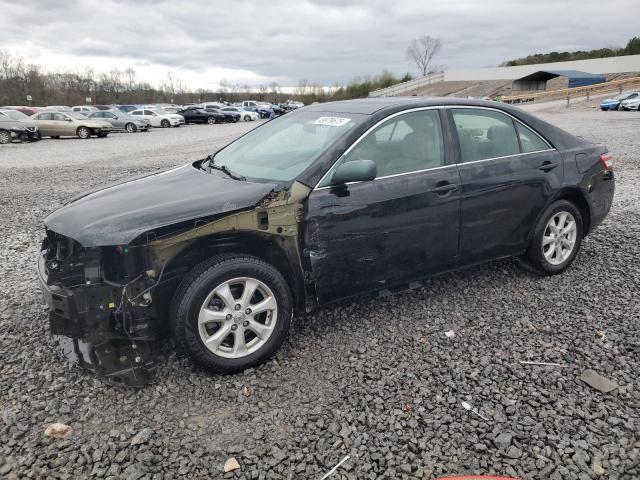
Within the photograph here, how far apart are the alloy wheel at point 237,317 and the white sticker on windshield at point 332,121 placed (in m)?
1.40

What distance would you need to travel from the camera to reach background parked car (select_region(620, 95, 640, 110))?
97.5ft

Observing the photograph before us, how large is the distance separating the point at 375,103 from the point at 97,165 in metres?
11.5

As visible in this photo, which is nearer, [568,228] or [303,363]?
[303,363]

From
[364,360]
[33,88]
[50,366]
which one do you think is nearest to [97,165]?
[50,366]

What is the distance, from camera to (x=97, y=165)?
43.3 feet

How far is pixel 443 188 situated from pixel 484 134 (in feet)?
2.46

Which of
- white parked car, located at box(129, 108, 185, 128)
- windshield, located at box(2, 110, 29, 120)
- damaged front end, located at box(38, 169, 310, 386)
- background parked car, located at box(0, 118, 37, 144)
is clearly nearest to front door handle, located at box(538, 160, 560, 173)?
damaged front end, located at box(38, 169, 310, 386)

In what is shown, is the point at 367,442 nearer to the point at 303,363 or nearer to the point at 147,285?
the point at 303,363

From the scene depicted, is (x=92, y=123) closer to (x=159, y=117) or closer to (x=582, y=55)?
(x=159, y=117)

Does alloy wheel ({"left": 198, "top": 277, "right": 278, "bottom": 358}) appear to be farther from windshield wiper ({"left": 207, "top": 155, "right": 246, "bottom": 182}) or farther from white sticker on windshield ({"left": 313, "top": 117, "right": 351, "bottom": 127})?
white sticker on windshield ({"left": 313, "top": 117, "right": 351, "bottom": 127})

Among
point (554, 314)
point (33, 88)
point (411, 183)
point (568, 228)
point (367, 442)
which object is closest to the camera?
point (367, 442)

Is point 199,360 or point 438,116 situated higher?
point 438,116

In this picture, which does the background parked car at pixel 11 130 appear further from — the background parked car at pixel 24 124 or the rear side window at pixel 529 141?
the rear side window at pixel 529 141

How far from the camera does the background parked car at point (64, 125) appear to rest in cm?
2324
